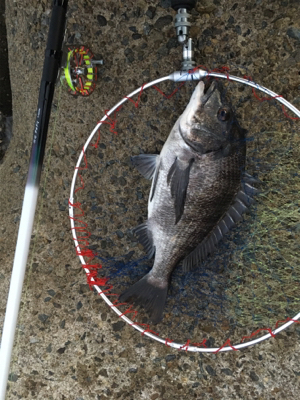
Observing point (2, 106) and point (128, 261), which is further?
point (2, 106)

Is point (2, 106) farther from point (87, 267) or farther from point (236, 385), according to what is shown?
point (236, 385)

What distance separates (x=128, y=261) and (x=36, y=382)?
0.95m

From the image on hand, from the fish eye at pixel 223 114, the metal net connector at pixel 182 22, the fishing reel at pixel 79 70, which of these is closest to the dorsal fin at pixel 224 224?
the fish eye at pixel 223 114

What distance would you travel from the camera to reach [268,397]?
1809 millimetres

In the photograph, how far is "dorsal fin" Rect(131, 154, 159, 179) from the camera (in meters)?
1.77

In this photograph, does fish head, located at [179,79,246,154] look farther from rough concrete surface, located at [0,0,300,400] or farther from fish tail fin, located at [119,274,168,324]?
fish tail fin, located at [119,274,168,324]

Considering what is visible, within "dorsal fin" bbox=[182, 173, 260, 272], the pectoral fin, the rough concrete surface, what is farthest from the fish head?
the rough concrete surface

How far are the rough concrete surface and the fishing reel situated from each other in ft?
0.24

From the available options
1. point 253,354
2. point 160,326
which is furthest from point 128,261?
point 253,354

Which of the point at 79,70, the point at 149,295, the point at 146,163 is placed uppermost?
the point at 79,70

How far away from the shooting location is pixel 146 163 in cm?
178

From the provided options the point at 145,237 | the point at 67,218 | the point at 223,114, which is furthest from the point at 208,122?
the point at 67,218

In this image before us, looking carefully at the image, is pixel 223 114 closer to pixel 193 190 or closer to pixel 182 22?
pixel 193 190

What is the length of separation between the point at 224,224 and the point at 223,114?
0.54 m
